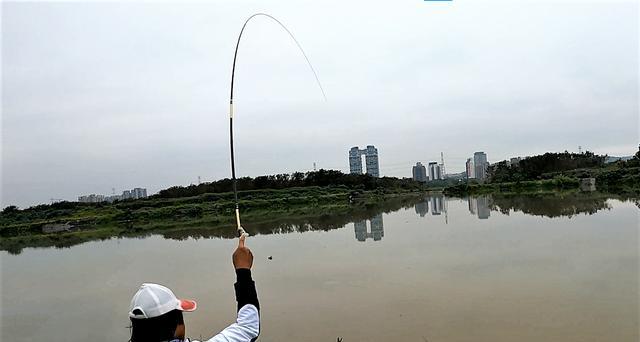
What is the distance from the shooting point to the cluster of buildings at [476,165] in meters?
77.0

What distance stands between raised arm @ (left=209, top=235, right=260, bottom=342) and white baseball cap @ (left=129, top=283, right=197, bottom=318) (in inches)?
7.7

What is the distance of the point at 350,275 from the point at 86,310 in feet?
15.8

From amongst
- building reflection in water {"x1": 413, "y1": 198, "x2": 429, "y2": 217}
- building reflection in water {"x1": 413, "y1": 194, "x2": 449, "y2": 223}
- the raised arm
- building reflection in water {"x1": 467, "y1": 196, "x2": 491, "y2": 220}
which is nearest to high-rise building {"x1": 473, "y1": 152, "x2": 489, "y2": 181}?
building reflection in water {"x1": 413, "y1": 194, "x2": 449, "y2": 223}

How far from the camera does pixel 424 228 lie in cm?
1548

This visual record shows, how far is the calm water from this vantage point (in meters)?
5.26

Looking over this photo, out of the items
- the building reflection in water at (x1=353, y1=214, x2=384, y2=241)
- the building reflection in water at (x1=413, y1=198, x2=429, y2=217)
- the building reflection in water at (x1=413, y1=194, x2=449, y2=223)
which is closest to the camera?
the building reflection in water at (x1=353, y1=214, x2=384, y2=241)

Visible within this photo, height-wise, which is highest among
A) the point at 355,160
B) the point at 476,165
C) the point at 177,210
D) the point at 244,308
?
the point at 355,160

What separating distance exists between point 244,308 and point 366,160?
75.2m

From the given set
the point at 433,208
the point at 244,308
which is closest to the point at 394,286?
the point at 244,308

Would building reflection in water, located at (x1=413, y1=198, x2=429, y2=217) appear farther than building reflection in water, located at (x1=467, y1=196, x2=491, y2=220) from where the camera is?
Yes

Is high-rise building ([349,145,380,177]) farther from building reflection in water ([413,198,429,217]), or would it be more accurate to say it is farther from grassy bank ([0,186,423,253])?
building reflection in water ([413,198,429,217])

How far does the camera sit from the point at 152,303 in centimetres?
139

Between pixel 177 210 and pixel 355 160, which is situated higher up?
pixel 355 160

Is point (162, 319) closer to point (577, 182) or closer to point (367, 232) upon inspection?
point (367, 232)
